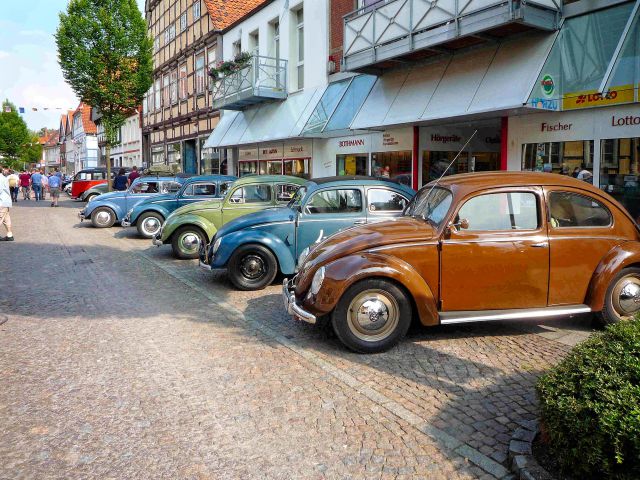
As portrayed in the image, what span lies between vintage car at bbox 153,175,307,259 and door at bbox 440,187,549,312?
16.7 feet

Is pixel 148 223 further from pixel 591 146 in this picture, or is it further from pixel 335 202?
pixel 591 146

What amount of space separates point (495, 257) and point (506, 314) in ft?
1.89

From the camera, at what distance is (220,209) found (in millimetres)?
10703

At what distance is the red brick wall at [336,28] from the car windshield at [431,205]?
12595 mm

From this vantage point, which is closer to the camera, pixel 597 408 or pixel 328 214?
pixel 597 408

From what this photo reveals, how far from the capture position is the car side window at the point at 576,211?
5.62 m

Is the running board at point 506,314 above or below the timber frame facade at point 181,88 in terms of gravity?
below

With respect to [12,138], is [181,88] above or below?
below

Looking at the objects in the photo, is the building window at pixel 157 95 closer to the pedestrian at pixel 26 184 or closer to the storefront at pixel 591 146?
the pedestrian at pixel 26 184

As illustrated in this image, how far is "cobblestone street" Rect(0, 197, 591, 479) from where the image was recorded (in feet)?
11.1

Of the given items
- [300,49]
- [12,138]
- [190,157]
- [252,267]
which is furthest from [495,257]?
[12,138]

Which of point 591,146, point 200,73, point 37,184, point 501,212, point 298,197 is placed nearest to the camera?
point 501,212

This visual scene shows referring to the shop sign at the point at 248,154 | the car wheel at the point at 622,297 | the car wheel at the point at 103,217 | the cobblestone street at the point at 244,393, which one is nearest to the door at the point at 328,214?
the cobblestone street at the point at 244,393

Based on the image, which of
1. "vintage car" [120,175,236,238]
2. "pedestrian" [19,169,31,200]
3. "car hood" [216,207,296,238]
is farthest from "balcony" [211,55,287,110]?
"pedestrian" [19,169,31,200]
